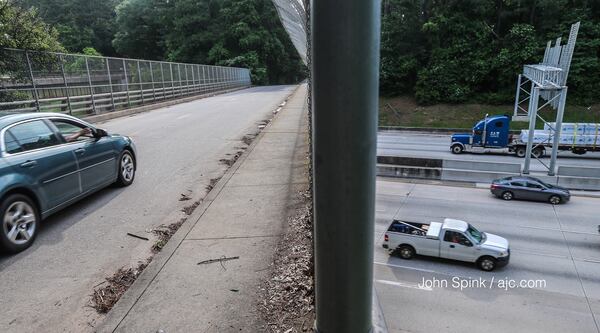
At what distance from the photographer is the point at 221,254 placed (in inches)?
185

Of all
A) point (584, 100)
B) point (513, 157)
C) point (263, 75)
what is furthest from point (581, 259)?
point (263, 75)

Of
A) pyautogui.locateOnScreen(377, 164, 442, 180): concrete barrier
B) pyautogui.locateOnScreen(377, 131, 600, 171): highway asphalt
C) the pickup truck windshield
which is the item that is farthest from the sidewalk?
pyautogui.locateOnScreen(377, 131, 600, 171): highway asphalt

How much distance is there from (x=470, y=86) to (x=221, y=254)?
41987 mm

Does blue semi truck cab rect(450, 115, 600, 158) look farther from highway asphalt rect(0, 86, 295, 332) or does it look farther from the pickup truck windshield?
highway asphalt rect(0, 86, 295, 332)

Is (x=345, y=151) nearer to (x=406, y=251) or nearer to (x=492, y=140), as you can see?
(x=406, y=251)

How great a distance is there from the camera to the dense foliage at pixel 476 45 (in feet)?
125

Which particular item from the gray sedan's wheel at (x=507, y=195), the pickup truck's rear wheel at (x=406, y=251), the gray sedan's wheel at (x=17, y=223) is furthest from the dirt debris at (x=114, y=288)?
the gray sedan's wheel at (x=507, y=195)

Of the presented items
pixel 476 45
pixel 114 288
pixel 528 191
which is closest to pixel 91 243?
pixel 114 288

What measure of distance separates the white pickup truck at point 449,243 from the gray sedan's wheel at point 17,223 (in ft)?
32.4

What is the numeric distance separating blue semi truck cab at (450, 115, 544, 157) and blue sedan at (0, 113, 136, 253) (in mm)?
24546

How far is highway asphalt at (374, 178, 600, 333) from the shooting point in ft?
30.5

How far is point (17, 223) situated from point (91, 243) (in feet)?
2.75

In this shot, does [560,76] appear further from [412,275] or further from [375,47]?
[375,47]

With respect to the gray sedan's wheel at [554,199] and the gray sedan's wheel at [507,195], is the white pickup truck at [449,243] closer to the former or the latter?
the gray sedan's wheel at [507,195]
